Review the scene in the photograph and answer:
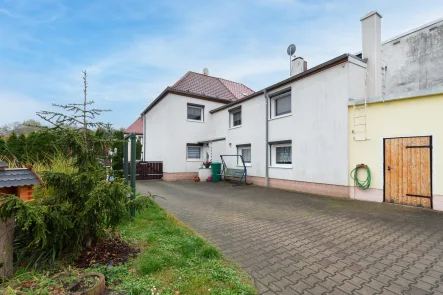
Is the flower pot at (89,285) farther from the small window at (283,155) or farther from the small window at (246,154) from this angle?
the small window at (246,154)

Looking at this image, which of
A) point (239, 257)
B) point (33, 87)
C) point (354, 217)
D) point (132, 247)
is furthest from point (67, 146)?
point (33, 87)

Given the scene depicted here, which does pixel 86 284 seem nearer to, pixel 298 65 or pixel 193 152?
pixel 298 65

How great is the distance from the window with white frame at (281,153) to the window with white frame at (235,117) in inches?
127

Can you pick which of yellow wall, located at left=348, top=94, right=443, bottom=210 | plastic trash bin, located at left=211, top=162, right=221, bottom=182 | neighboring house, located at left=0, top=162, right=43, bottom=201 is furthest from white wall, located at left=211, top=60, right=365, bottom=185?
neighboring house, located at left=0, top=162, right=43, bottom=201

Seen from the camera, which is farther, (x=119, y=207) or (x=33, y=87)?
(x=33, y=87)

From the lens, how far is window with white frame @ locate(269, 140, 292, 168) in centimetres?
1036

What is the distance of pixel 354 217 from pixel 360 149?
297cm

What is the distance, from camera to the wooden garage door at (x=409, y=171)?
6.08m

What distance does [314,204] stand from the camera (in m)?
7.00

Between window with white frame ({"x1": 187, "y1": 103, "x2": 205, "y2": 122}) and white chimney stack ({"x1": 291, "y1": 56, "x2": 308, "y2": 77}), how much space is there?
258 inches

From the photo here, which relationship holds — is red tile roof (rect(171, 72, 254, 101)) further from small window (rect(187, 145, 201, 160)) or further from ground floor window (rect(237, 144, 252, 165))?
ground floor window (rect(237, 144, 252, 165))

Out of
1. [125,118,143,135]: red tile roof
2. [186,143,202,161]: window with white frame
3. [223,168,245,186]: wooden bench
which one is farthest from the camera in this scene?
[125,118,143,135]: red tile roof

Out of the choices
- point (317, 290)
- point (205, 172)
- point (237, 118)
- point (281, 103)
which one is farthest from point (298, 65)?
point (317, 290)

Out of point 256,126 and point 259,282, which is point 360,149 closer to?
point 256,126
